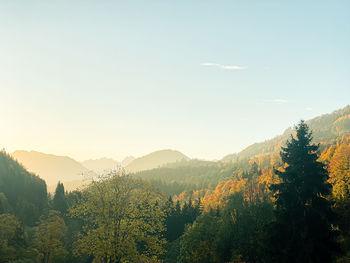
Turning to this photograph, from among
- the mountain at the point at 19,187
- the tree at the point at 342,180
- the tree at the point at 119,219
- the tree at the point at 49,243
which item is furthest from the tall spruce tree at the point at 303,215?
the mountain at the point at 19,187

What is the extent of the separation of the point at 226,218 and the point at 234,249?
29.4 ft

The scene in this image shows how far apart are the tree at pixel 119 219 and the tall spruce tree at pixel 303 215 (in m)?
13.8

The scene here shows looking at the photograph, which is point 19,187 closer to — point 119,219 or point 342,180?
point 119,219

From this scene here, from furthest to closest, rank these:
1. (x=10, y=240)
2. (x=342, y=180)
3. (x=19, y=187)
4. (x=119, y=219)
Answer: (x=19, y=187)
(x=342, y=180)
(x=10, y=240)
(x=119, y=219)

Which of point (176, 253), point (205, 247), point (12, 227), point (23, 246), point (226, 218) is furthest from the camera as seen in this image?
point (176, 253)

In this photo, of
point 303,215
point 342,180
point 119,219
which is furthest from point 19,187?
point 303,215

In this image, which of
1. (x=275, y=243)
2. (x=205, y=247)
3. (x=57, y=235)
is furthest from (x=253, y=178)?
(x=275, y=243)

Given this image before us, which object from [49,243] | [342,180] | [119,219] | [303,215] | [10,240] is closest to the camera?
[119,219]

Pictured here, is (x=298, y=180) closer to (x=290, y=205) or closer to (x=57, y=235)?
(x=290, y=205)

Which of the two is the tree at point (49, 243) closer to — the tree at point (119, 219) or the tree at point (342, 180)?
the tree at point (119, 219)

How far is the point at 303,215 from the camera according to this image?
3253 cm

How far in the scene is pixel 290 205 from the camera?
110 ft

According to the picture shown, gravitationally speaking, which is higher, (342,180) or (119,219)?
(342,180)

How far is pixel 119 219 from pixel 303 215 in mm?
19863
